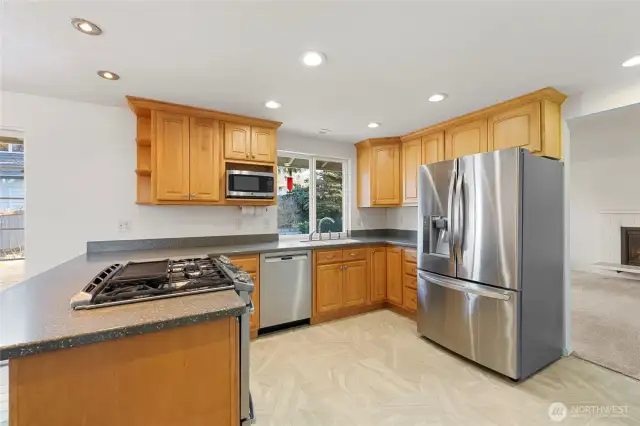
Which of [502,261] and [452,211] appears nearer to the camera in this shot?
[502,261]

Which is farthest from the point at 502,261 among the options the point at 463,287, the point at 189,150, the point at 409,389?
the point at 189,150

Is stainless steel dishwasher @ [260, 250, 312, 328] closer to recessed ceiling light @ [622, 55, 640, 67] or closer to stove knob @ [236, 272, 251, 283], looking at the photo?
stove knob @ [236, 272, 251, 283]

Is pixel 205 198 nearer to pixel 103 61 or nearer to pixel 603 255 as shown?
pixel 103 61

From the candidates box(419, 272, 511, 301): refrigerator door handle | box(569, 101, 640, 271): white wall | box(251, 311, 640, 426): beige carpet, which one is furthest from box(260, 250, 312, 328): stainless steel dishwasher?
box(569, 101, 640, 271): white wall

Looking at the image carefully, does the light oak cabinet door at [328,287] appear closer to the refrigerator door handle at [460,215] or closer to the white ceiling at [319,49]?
the refrigerator door handle at [460,215]

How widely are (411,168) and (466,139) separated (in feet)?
2.74

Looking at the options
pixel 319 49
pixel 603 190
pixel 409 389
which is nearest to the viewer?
pixel 319 49

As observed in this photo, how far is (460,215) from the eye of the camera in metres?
2.47

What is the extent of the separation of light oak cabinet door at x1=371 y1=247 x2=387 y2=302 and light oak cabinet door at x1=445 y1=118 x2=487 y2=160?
1.44 meters

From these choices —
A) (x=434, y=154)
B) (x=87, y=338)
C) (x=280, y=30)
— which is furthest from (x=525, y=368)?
(x=280, y=30)

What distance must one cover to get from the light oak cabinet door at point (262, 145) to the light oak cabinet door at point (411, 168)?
181cm

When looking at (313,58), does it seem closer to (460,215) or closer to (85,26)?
(85,26)

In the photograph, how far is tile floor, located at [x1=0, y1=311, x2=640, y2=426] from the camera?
1.82 metres

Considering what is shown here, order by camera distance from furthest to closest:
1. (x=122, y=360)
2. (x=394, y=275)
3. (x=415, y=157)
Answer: (x=415, y=157), (x=394, y=275), (x=122, y=360)
